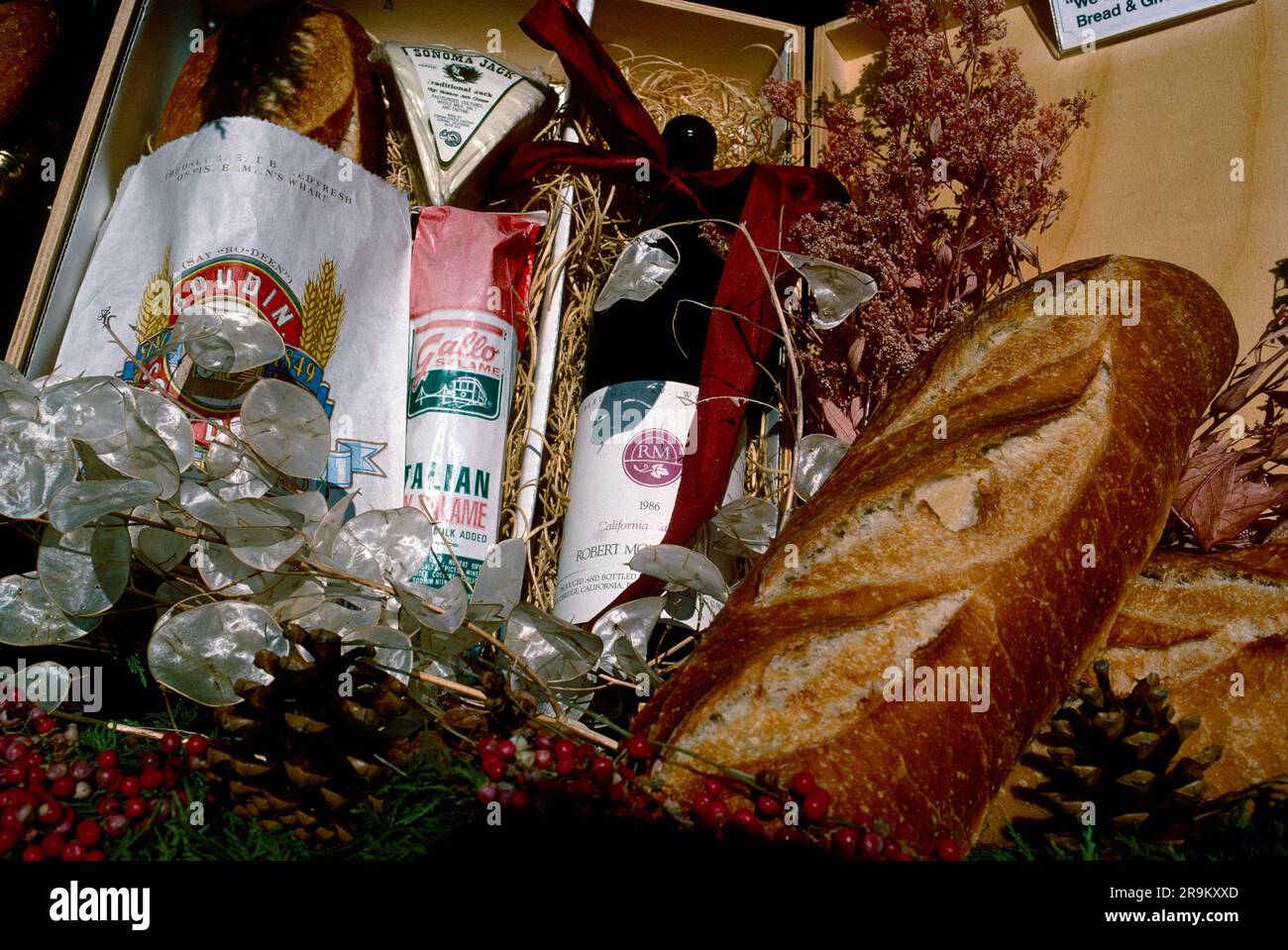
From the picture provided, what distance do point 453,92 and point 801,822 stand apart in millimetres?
1234

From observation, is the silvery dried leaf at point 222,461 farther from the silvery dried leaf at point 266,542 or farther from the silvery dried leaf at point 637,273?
the silvery dried leaf at point 637,273

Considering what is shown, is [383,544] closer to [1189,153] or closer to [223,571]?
[223,571]

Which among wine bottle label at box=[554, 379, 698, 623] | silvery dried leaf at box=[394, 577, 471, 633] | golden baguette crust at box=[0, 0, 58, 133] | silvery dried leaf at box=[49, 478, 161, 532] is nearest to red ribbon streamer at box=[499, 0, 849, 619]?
wine bottle label at box=[554, 379, 698, 623]

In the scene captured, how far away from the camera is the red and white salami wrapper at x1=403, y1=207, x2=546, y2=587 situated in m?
1.28

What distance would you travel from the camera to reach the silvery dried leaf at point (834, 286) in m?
1.14

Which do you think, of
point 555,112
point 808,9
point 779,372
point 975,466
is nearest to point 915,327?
point 779,372

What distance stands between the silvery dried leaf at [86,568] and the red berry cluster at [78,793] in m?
0.12

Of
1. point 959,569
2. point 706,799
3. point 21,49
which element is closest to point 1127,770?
point 959,569

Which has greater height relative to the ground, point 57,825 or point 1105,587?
point 1105,587

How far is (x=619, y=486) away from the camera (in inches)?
49.5

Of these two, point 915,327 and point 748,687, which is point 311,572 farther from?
point 915,327

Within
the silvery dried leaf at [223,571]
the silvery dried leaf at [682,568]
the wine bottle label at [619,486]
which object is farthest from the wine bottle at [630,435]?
the silvery dried leaf at [223,571]

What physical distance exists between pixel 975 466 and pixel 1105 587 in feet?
0.56

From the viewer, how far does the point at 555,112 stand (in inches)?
62.9
